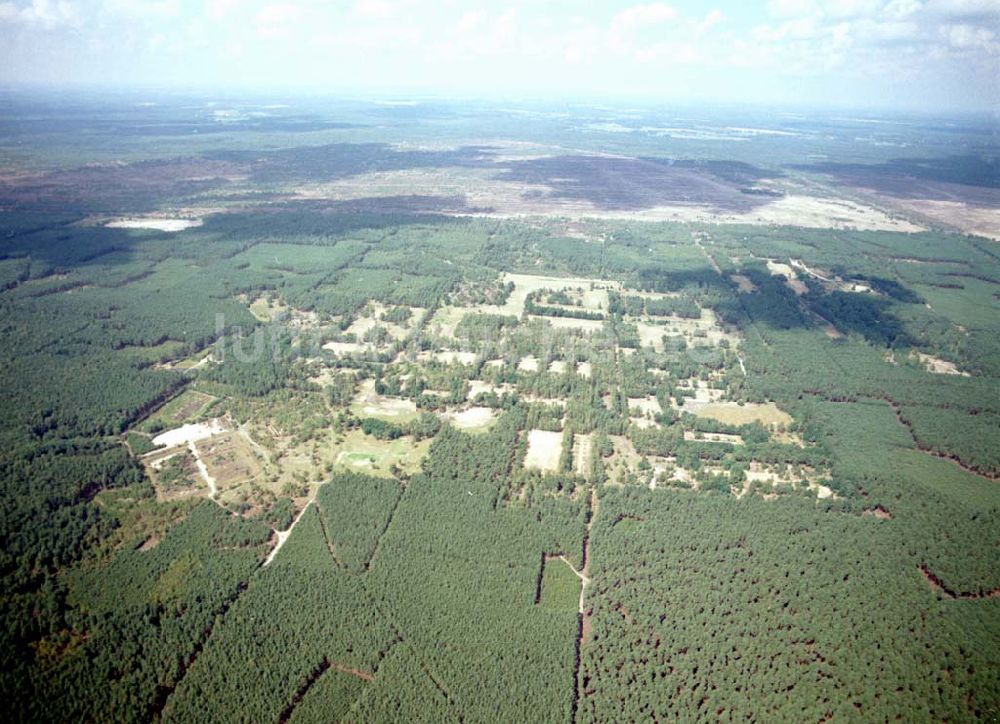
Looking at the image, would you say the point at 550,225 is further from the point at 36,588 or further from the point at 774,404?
the point at 36,588

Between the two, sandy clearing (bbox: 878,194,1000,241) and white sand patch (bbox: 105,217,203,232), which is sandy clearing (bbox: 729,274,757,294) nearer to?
sandy clearing (bbox: 878,194,1000,241)

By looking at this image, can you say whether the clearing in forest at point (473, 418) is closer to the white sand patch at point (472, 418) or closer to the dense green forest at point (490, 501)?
the white sand patch at point (472, 418)

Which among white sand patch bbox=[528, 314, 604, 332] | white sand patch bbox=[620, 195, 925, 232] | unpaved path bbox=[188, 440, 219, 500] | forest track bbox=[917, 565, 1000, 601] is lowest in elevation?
unpaved path bbox=[188, 440, 219, 500]

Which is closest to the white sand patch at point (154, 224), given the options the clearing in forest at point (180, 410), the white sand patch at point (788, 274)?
the clearing in forest at point (180, 410)

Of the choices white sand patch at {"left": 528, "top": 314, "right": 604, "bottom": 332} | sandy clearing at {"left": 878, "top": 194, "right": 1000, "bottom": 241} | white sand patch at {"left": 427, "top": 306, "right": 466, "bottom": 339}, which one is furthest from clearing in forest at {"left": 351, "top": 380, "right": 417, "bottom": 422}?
sandy clearing at {"left": 878, "top": 194, "right": 1000, "bottom": 241}

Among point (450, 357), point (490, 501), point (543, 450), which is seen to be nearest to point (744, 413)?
point (543, 450)

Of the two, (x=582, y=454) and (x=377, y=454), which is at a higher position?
(x=582, y=454)

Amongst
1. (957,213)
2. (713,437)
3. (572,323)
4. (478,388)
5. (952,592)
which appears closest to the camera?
(952,592)

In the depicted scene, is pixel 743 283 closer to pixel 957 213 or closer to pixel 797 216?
pixel 797 216
